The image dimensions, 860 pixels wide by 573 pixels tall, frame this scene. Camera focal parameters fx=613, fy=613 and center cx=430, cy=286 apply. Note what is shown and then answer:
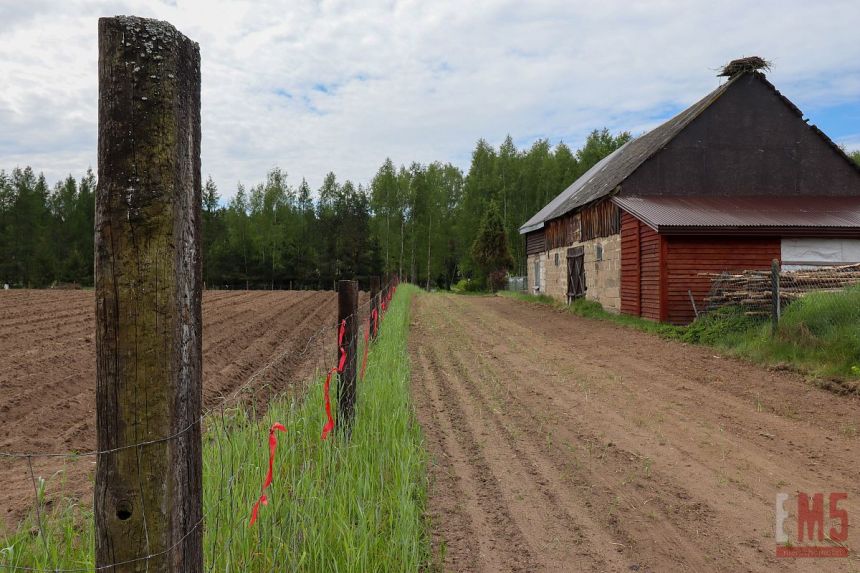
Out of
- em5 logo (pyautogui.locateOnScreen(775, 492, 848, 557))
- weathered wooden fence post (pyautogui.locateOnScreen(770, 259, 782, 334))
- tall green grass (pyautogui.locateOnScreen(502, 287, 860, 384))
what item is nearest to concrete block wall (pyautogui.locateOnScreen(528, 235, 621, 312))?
tall green grass (pyautogui.locateOnScreen(502, 287, 860, 384))

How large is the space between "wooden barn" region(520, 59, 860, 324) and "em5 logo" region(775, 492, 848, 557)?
11.2 metres

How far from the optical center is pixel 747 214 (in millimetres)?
16219

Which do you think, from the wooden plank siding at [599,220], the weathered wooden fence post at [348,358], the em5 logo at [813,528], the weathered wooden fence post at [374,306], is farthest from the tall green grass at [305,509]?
the wooden plank siding at [599,220]

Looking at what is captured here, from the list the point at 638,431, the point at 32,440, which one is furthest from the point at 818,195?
the point at 32,440

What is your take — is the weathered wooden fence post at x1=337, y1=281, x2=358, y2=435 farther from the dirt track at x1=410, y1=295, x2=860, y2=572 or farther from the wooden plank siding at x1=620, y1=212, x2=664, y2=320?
the wooden plank siding at x1=620, y1=212, x2=664, y2=320

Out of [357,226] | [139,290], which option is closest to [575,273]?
[139,290]

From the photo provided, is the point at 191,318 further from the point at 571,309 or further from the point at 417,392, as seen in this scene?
the point at 571,309

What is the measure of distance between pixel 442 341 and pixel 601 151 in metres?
42.2

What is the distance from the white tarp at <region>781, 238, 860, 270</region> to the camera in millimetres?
15750

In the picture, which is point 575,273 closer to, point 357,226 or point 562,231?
point 562,231

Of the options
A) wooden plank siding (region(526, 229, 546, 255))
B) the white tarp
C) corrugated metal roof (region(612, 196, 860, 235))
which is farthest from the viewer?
wooden plank siding (region(526, 229, 546, 255))

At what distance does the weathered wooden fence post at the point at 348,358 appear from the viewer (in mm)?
4992

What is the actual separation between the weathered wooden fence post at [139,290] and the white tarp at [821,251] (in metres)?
17.1

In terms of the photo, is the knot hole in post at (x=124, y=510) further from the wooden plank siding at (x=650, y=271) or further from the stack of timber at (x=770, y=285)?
the wooden plank siding at (x=650, y=271)
